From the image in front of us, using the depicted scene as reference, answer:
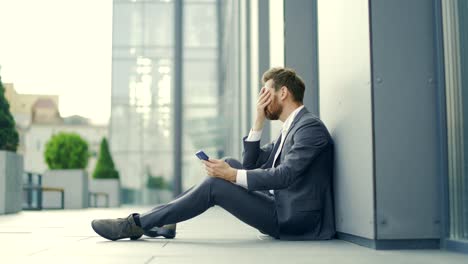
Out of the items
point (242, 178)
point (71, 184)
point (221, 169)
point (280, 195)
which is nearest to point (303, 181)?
point (280, 195)

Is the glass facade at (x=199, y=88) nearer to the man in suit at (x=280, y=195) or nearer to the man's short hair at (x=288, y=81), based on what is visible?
the man's short hair at (x=288, y=81)

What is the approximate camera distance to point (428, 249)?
10.4 ft

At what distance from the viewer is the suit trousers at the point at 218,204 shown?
379cm

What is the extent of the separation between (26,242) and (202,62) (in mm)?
14632

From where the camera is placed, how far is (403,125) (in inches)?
125

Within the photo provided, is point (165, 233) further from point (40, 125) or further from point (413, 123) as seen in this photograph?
point (40, 125)

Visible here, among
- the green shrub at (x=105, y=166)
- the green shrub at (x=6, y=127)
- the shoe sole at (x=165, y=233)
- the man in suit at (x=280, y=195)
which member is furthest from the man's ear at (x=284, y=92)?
the green shrub at (x=105, y=166)

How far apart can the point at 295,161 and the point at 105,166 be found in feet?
46.4

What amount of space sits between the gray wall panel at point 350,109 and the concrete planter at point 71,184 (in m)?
10.6

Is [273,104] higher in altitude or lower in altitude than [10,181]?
higher

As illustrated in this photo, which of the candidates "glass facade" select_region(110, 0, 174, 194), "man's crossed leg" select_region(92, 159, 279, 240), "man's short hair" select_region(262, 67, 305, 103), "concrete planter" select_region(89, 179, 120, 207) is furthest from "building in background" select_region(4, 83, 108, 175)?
"man's short hair" select_region(262, 67, 305, 103)

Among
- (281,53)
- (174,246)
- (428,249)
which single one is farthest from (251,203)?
(281,53)

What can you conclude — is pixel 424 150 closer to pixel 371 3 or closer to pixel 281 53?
pixel 371 3

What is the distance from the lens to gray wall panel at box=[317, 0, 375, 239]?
10.8ft
